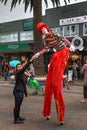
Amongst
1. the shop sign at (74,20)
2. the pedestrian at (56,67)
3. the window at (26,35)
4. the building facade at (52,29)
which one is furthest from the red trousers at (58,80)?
the window at (26,35)

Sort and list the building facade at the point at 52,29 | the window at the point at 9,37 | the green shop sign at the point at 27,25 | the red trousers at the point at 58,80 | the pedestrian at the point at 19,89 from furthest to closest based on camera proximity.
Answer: the window at the point at 9,37
the green shop sign at the point at 27,25
the building facade at the point at 52,29
the pedestrian at the point at 19,89
the red trousers at the point at 58,80

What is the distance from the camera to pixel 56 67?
9.60 meters

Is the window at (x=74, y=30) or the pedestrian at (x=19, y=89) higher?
the window at (x=74, y=30)

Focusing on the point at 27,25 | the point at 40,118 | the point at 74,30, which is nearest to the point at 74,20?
the point at 74,30

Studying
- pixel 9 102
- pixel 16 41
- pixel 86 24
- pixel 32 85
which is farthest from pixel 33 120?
pixel 16 41

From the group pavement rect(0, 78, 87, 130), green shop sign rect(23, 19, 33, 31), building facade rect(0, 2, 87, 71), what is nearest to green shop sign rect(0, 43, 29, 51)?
building facade rect(0, 2, 87, 71)

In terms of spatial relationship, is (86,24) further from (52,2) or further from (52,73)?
(52,73)

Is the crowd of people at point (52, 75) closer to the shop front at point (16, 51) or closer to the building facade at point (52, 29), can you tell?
the building facade at point (52, 29)

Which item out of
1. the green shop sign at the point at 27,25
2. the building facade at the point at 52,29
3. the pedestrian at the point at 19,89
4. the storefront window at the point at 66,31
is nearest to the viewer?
the pedestrian at the point at 19,89

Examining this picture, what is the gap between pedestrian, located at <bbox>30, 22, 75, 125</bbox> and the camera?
9.54m

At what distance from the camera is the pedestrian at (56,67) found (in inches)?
376

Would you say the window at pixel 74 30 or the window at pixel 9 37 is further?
the window at pixel 9 37

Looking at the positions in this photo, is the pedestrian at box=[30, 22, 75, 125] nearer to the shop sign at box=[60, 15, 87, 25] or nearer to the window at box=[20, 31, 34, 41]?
the shop sign at box=[60, 15, 87, 25]

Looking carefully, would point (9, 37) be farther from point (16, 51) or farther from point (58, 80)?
point (58, 80)
